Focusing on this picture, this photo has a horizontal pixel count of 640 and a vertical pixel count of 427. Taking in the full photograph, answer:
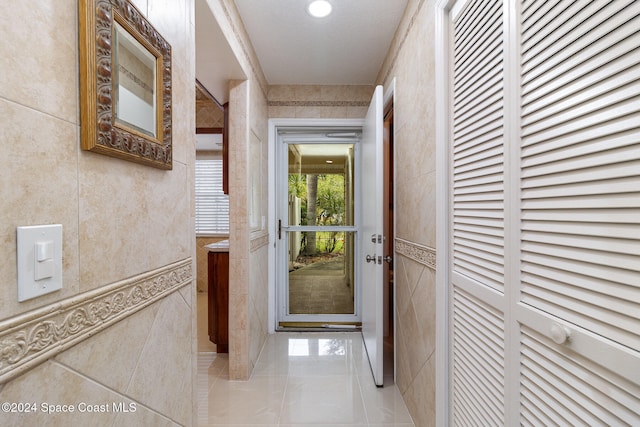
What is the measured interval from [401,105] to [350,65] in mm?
876

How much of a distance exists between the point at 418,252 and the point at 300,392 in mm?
1257

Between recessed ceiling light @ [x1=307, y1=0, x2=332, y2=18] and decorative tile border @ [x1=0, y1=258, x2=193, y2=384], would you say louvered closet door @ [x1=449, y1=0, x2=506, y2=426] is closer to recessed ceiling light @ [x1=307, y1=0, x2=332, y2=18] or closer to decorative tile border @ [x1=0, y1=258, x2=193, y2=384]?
recessed ceiling light @ [x1=307, y1=0, x2=332, y2=18]

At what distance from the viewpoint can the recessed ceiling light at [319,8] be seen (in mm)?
1959

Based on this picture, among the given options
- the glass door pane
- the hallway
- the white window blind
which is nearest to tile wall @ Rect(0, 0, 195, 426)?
the hallway

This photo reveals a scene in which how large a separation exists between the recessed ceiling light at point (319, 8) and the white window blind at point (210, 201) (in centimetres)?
342

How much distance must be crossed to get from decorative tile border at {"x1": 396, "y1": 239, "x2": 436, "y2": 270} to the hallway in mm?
964

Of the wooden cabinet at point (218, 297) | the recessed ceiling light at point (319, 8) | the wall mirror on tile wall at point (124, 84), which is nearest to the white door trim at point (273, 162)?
the wooden cabinet at point (218, 297)

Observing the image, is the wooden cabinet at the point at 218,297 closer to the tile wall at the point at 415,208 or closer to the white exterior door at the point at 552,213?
the tile wall at the point at 415,208

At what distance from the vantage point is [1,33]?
0.54 metres

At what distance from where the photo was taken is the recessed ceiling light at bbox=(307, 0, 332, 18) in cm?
196

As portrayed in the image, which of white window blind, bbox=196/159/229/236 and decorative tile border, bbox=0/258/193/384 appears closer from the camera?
decorative tile border, bbox=0/258/193/384

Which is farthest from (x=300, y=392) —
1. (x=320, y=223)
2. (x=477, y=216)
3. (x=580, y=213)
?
(x=580, y=213)

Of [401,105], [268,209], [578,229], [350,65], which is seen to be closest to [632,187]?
[578,229]

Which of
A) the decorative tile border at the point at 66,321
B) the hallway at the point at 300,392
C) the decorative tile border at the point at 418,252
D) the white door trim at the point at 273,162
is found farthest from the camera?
the white door trim at the point at 273,162
